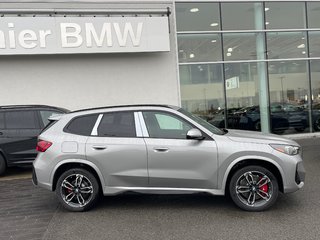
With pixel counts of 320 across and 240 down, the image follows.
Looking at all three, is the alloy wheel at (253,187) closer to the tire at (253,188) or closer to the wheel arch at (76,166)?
the tire at (253,188)

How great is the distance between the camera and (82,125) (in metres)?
5.80

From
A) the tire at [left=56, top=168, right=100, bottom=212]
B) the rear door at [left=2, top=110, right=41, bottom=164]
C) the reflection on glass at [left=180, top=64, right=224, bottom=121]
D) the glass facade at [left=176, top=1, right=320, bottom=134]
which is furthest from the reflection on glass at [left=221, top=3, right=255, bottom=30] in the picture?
the tire at [left=56, top=168, right=100, bottom=212]

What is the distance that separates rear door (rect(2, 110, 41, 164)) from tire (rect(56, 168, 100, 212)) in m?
3.39

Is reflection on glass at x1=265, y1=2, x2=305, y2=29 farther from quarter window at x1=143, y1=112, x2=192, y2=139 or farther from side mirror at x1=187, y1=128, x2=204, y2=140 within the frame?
side mirror at x1=187, y1=128, x2=204, y2=140

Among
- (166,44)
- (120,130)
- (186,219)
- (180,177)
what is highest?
(166,44)

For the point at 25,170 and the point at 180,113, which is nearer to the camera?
the point at 180,113

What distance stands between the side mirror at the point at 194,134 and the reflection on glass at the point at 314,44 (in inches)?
418

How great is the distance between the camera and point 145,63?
42.8ft

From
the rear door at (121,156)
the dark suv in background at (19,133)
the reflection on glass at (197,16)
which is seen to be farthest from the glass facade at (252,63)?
the rear door at (121,156)

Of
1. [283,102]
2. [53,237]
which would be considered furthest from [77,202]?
[283,102]

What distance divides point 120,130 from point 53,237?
1851mm

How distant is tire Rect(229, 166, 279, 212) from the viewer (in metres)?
Answer: 5.36

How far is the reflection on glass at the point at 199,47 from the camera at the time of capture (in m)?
13.5

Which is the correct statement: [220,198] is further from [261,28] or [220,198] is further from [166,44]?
[261,28]
